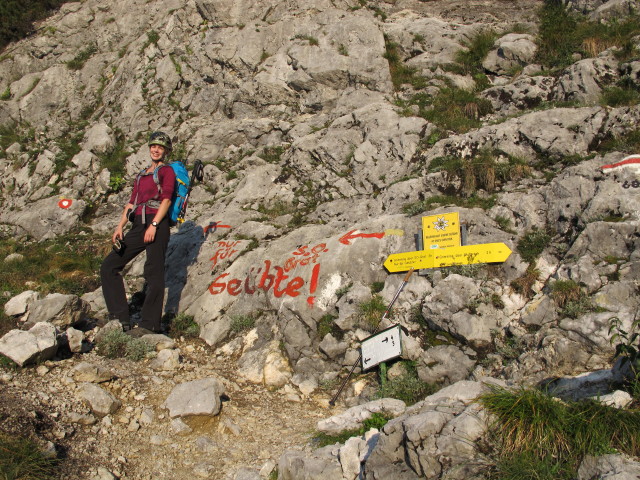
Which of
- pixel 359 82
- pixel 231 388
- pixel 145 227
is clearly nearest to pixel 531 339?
pixel 231 388

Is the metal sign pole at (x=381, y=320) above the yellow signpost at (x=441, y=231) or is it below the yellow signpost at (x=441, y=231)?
below

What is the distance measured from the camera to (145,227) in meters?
7.95

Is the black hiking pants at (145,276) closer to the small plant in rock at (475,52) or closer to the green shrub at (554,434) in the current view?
the green shrub at (554,434)

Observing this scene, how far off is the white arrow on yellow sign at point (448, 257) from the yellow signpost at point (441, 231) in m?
0.14

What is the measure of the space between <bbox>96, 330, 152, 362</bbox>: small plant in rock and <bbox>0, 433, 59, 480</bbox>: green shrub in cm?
255

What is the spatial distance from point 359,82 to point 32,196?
11962mm

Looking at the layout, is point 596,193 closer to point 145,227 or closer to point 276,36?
point 145,227

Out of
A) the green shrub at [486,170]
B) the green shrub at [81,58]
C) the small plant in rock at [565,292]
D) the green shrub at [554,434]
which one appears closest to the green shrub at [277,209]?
the green shrub at [486,170]

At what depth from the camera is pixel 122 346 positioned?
7.05m

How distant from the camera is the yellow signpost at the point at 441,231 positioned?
7.65 metres

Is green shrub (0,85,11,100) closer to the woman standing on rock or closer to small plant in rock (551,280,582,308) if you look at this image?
the woman standing on rock

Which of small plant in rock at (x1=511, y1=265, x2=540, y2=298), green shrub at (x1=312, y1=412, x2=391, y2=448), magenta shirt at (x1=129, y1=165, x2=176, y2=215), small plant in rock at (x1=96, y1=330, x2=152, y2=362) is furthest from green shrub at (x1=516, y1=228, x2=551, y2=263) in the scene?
small plant in rock at (x1=96, y1=330, x2=152, y2=362)

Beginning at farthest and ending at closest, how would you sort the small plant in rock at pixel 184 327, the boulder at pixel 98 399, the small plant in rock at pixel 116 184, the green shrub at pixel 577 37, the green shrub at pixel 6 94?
the green shrub at pixel 6 94 → the small plant in rock at pixel 116 184 → the green shrub at pixel 577 37 → the small plant in rock at pixel 184 327 → the boulder at pixel 98 399

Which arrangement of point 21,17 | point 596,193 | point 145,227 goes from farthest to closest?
point 21,17
point 145,227
point 596,193
